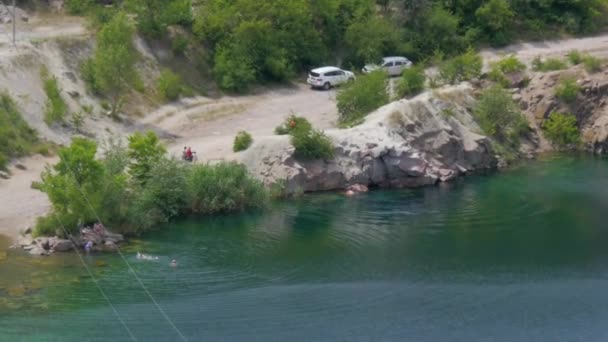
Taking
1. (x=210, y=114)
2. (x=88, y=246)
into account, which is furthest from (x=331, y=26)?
(x=88, y=246)

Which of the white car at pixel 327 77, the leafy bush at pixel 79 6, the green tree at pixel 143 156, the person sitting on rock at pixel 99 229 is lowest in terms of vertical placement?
the person sitting on rock at pixel 99 229

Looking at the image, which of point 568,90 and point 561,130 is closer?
point 561,130

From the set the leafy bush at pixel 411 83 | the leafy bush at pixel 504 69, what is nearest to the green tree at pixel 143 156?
the leafy bush at pixel 411 83

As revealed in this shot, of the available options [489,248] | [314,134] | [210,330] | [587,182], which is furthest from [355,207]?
[210,330]

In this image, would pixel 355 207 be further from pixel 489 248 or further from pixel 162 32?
pixel 162 32

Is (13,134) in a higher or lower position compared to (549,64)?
lower

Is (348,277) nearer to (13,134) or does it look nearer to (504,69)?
(13,134)

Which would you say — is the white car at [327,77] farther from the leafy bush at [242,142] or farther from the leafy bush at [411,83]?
the leafy bush at [242,142]

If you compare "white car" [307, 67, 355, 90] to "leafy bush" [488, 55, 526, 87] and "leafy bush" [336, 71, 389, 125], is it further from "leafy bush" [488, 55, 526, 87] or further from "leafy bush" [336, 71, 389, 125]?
"leafy bush" [488, 55, 526, 87]
